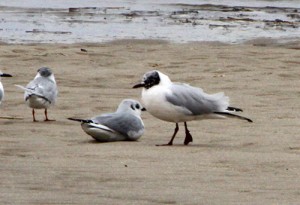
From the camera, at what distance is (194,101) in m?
9.70

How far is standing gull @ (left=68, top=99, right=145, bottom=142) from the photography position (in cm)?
955

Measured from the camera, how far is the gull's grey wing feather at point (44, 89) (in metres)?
11.3

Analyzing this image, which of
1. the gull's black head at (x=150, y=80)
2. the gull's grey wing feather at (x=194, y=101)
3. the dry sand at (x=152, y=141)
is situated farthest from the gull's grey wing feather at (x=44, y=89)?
the gull's grey wing feather at (x=194, y=101)

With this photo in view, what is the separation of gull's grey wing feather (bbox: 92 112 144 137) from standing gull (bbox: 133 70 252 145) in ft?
0.64

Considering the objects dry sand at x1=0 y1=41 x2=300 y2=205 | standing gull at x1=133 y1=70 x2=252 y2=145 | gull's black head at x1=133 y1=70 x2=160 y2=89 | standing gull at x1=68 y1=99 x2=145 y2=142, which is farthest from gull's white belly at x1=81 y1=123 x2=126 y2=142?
gull's black head at x1=133 y1=70 x2=160 y2=89

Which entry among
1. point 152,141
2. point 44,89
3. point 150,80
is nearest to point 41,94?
point 44,89

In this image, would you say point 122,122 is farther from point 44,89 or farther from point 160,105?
point 44,89

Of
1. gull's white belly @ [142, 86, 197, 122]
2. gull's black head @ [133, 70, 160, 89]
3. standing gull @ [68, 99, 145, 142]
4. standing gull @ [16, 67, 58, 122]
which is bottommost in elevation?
standing gull @ [16, 67, 58, 122]

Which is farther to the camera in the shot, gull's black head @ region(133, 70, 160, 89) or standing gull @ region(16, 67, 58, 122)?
standing gull @ region(16, 67, 58, 122)

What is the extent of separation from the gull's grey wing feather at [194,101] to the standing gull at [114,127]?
42 centimetres

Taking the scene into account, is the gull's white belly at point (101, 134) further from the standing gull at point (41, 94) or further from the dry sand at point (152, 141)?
the standing gull at point (41, 94)

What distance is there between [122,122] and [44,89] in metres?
1.94

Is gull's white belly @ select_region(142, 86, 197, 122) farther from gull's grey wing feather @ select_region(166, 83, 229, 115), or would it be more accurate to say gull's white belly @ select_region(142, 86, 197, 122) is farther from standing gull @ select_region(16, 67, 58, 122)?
standing gull @ select_region(16, 67, 58, 122)

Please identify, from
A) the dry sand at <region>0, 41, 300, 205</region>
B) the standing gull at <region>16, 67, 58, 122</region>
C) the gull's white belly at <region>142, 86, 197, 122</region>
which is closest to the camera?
the dry sand at <region>0, 41, 300, 205</region>
